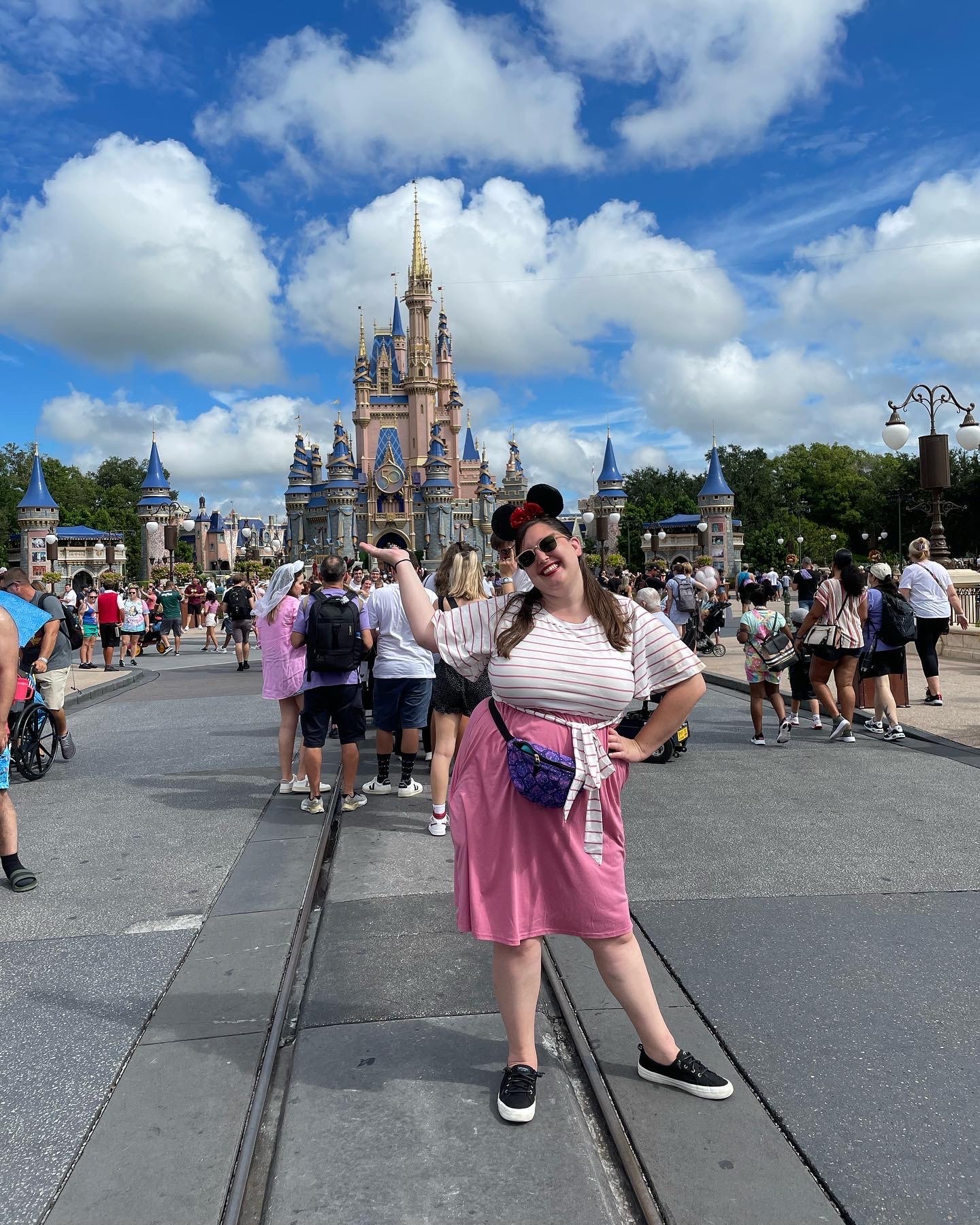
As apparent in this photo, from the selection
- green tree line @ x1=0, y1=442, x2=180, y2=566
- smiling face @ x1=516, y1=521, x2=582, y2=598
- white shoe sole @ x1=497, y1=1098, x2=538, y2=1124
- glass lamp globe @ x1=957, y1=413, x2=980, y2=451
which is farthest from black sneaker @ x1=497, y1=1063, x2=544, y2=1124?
green tree line @ x1=0, y1=442, x2=180, y2=566

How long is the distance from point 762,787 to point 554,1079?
445 centimetres

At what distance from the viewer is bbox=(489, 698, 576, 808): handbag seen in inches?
107

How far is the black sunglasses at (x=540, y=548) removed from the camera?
2.82 m

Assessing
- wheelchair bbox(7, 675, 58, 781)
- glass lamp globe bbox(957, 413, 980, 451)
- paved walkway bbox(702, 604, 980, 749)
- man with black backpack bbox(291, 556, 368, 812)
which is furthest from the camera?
glass lamp globe bbox(957, 413, 980, 451)

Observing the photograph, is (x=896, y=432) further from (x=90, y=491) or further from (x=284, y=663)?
(x=90, y=491)

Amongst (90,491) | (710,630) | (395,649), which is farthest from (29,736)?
(90,491)

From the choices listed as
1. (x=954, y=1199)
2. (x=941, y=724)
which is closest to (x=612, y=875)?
(x=954, y=1199)

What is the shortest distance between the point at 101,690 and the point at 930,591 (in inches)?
458

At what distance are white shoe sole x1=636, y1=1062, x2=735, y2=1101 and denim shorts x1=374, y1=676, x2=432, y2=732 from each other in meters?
4.15

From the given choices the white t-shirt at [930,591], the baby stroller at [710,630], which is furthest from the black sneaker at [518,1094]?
the baby stroller at [710,630]

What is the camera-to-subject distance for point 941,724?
30.9 ft

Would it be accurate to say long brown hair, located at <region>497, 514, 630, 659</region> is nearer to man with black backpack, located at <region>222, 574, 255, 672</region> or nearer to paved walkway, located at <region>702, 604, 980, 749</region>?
paved walkway, located at <region>702, 604, 980, 749</region>

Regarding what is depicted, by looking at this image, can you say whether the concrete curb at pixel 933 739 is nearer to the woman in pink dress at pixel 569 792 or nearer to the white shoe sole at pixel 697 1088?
the white shoe sole at pixel 697 1088

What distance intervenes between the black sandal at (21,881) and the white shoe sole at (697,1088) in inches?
140
